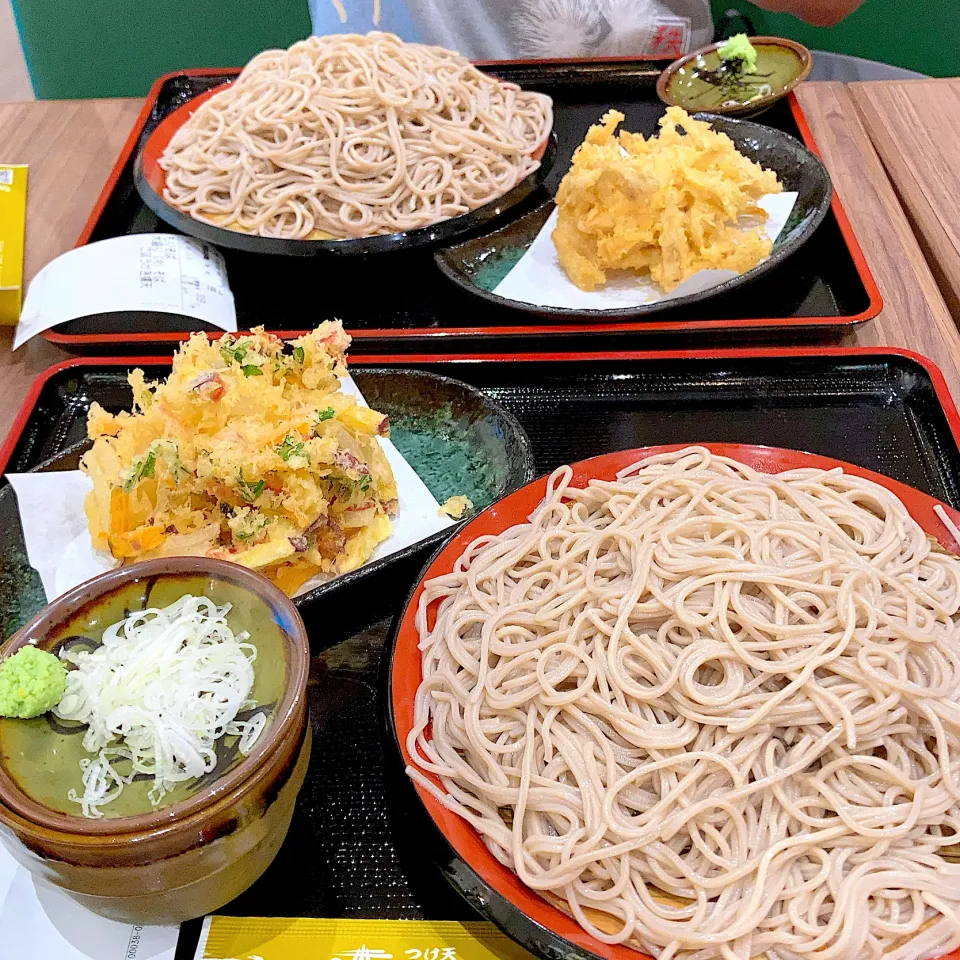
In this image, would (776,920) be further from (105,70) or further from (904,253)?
(105,70)

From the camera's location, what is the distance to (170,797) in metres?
1.00

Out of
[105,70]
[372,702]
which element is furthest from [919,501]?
[105,70]

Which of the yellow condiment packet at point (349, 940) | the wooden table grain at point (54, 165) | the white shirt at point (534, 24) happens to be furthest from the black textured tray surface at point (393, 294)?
the yellow condiment packet at point (349, 940)

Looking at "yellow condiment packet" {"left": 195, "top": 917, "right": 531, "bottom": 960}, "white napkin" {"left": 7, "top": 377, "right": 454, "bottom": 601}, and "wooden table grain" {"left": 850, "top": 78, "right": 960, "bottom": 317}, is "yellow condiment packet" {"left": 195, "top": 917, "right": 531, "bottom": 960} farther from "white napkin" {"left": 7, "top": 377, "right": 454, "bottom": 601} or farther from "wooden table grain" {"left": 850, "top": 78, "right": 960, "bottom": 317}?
"wooden table grain" {"left": 850, "top": 78, "right": 960, "bottom": 317}

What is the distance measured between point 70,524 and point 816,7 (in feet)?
10.6

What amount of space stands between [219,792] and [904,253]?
231cm

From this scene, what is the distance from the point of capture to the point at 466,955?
3.82 feet

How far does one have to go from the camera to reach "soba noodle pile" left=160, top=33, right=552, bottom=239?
8.55 feet

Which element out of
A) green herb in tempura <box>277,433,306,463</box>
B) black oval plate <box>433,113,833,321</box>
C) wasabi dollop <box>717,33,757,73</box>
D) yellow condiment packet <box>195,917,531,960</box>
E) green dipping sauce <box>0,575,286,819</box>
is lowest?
yellow condiment packet <box>195,917,531,960</box>

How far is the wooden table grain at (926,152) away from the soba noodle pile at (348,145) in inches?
45.7

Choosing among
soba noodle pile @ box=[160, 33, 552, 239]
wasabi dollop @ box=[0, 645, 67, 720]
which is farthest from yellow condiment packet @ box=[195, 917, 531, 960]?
soba noodle pile @ box=[160, 33, 552, 239]

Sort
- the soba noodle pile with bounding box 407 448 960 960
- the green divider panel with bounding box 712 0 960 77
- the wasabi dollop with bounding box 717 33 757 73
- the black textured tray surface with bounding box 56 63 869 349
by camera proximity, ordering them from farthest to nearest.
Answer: the green divider panel with bounding box 712 0 960 77 → the wasabi dollop with bounding box 717 33 757 73 → the black textured tray surface with bounding box 56 63 869 349 → the soba noodle pile with bounding box 407 448 960 960

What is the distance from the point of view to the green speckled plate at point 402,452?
1578 mm

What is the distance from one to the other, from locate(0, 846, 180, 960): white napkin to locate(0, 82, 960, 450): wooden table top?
119cm
